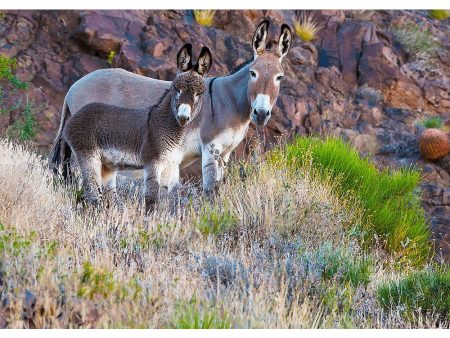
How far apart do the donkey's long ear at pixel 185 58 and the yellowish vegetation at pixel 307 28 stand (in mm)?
7843

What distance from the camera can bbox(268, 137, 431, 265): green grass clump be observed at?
30.5 ft

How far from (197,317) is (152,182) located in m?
2.63

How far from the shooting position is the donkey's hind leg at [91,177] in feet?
25.5

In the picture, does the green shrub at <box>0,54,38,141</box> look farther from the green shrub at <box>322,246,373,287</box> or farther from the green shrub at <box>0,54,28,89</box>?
the green shrub at <box>322,246,373,287</box>

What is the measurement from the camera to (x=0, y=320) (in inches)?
204

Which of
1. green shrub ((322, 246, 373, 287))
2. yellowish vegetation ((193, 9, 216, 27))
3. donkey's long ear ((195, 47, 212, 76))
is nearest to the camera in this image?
green shrub ((322, 246, 373, 287))

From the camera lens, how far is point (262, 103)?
27.5ft

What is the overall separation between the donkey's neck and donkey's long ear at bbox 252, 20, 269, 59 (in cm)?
29

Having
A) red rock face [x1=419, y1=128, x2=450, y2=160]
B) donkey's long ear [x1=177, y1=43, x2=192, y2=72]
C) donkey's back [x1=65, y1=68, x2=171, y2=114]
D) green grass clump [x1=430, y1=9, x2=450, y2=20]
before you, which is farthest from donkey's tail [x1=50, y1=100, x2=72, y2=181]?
green grass clump [x1=430, y1=9, x2=450, y2=20]

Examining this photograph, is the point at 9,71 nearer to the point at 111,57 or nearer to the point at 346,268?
the point at 111,57

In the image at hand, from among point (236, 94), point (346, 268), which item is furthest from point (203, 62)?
point (346, 268)

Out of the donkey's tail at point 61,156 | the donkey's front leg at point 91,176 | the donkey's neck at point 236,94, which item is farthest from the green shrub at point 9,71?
the donkey's front leg at point 91,176
